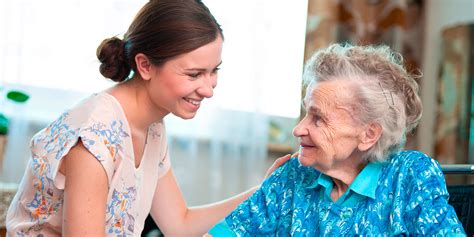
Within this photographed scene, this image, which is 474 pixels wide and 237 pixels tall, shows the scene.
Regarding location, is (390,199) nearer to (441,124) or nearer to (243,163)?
(243,163)

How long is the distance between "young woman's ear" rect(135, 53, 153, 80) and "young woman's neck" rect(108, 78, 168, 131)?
5cm

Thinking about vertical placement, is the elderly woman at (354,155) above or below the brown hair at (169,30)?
below

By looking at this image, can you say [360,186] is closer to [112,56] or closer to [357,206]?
[357,206]

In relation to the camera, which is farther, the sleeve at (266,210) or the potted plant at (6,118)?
the potted plant at (6,118)

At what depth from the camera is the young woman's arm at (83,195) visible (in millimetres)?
1588

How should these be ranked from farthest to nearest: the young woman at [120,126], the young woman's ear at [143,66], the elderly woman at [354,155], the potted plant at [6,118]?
the potted plant at [6,118] < the young woman's ear at [143,66] < the young woman at [120,126] < the elderly woman at [354,155]

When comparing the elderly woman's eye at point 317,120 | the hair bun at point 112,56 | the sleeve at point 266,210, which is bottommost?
the sleeve at point 266,210

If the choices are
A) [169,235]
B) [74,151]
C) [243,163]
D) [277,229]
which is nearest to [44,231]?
[74,151]

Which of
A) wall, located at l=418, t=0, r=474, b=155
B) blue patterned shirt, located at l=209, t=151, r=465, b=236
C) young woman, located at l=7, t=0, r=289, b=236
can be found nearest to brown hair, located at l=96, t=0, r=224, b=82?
young woman, located at l=7, t=0, r=289, b=236

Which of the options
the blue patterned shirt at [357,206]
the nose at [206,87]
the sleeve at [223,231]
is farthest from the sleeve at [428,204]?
the nose at [206,87]

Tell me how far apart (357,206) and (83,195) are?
2.04ft

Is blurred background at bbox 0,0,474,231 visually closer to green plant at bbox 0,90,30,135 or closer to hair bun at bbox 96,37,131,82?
green plant at bbox 0,90,30,135

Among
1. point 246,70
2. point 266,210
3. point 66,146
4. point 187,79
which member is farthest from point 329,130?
point 246,70

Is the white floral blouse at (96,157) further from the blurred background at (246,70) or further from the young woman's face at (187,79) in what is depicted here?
the blurred background at (246,70)
